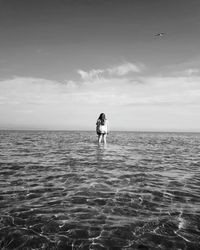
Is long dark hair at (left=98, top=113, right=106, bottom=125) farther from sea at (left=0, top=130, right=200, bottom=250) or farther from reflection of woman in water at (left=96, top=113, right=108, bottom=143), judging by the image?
sea at (left=0, top=130, right=200, bottom=250)

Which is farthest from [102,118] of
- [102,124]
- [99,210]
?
[99,210]

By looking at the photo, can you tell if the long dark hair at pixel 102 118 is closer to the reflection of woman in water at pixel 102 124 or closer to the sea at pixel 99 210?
the reflection of woman in water at pixel 102 124

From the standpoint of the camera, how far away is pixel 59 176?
11.3 m

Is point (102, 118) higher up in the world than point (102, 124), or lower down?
higher up

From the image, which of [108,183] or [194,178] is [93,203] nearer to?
[108,183]

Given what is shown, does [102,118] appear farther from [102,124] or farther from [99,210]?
[99,210]

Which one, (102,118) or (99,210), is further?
(102,118)

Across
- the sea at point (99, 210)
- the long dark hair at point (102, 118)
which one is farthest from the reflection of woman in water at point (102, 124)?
the sea at point (99, 210)

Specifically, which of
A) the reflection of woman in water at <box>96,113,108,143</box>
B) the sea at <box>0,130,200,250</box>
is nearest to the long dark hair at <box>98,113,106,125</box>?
the reflection of woman in water at <box>96,113,108,143</box>

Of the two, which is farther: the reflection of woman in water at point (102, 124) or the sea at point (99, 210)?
the reflection of woman in water at point (102, 124)

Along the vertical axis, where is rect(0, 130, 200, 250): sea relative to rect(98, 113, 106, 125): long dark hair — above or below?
below

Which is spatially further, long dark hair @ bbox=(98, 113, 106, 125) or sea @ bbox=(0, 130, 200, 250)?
long dark hair @ bbox=(98, 113, 106, 125)

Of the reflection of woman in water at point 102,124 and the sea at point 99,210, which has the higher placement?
the reflection of woman in water at point 102,124

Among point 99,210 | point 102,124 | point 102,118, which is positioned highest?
point 102,118
